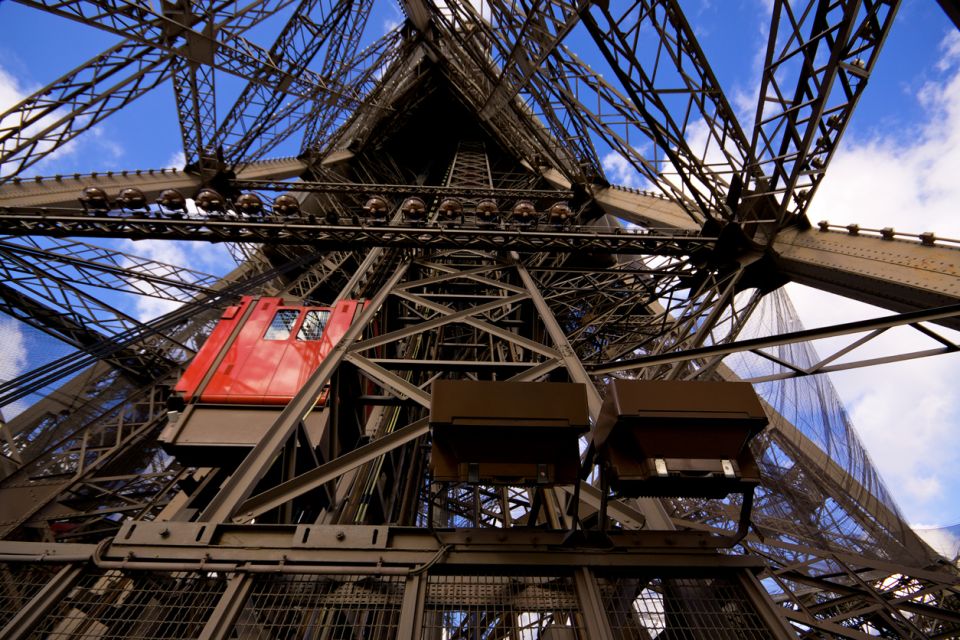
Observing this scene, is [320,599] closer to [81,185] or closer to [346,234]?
[346,234]

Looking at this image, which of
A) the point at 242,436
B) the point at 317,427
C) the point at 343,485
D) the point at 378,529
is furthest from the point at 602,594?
the point at 343,485

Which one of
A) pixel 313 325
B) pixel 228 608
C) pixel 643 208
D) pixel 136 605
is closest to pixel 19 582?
pixel 136 605

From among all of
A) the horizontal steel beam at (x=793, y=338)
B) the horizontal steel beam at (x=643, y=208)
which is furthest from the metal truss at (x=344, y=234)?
the horizontal steel beam at (x=793, y=338)

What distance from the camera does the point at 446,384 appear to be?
298 centimetres

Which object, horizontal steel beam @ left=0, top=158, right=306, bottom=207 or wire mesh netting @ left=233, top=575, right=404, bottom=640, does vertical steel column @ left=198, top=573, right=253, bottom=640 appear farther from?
horizontal steel beam @ left=0, top=158, right=306, bottom=207

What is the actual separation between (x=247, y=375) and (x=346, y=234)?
341cm

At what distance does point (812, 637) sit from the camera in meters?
4.96

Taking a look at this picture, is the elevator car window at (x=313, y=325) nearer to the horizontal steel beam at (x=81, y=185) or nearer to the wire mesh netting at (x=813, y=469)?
the horizontal steel beam at (x=81, y=185)

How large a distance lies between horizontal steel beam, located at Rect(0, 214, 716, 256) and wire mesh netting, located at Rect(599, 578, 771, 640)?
18.8 ft

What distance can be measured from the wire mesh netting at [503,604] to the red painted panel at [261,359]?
3.40 m

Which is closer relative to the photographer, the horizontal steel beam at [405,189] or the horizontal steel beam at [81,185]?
the horizontal steel beam at [81,185]

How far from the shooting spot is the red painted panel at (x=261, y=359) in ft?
18.4

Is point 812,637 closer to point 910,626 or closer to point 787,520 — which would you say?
point 910,626

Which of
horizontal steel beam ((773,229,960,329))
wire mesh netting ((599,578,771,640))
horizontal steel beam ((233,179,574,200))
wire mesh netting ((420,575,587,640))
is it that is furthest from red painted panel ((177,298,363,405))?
horizontal steel beam ((233,179,574,200))
